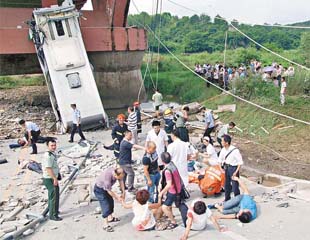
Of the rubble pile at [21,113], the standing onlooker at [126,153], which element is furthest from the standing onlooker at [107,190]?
the rubble pile at [21,113]

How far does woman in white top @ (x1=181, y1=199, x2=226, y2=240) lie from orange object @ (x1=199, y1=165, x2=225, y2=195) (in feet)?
5.21

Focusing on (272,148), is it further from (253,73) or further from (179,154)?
(179,154)

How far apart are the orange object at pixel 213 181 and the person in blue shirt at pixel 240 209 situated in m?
0.84

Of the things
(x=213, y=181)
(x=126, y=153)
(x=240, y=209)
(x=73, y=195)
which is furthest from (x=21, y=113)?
(x=240, y=209)

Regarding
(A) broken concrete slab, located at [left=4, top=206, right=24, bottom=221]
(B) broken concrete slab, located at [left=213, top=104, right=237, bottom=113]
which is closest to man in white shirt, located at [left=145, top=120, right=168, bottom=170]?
(A) broken concrete slab, located at [left=4, top=206, right=24, bottom=221]

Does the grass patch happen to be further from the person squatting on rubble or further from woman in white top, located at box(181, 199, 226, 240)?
woman in white top, located at box(181, 199, 226, 240)

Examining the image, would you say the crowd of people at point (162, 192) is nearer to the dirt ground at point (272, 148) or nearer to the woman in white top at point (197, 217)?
the woman in white top at point (197, 217)

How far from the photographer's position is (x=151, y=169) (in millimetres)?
7137

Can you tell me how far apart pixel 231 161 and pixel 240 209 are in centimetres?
83

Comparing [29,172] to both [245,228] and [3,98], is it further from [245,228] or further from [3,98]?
[3,98]

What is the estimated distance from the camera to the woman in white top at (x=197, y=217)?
599cm

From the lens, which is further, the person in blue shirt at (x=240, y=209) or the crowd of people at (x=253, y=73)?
the crowd of people at (x=253, y=73)

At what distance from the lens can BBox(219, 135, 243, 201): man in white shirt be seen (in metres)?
7.15

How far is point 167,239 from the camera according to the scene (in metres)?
6.19
